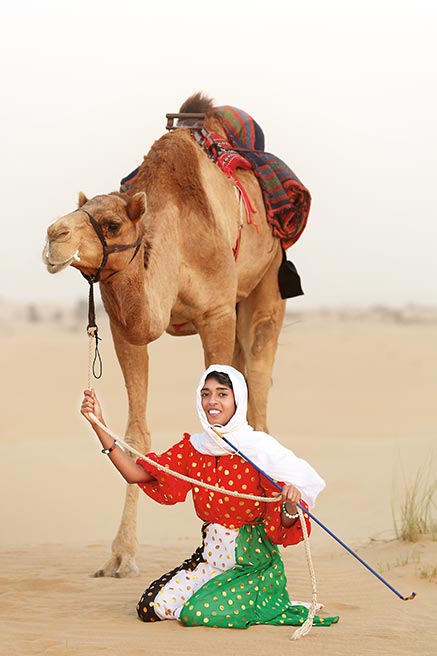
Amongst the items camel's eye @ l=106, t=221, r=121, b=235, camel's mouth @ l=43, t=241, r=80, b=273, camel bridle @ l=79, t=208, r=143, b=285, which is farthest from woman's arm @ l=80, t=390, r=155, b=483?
camel's eye @ l=106, t=221, r=121, b=235

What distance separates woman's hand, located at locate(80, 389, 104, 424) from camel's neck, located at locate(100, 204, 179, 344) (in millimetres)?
1147

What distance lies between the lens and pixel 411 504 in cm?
763

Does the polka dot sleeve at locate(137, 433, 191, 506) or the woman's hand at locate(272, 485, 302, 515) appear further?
the polka dot sleeve at locate(137, 433, 191, 506)

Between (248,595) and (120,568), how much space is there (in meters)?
1.89

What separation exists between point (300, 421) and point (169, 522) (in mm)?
17079

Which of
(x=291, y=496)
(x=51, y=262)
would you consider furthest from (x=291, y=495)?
(x=51, y=262)

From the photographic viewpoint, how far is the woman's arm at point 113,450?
4.93 meters

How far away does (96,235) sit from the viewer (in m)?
5.68

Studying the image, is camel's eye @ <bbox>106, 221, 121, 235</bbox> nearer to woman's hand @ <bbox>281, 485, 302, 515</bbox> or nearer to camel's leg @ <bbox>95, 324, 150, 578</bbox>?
camel's leg @ <bbox>95, 324, 150, 578</bbox>

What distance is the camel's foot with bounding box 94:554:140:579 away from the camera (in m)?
6.73

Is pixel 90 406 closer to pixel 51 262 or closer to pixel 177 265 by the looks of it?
pixel 51 262

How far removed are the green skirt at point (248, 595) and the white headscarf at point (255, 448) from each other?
0.36 m

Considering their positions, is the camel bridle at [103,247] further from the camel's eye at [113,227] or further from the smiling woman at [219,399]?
the smiling woman at [219,399]

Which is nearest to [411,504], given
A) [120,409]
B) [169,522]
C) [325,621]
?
[325,621]
